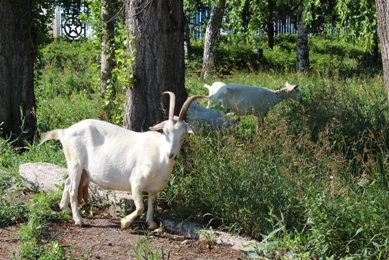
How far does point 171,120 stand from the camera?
586 cm

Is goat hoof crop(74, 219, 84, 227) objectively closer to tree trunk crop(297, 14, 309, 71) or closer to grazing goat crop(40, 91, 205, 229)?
grazing goat crop(40, 91, 205, 229)

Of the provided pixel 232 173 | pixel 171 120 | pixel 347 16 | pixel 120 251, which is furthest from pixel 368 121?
pixel 347 16

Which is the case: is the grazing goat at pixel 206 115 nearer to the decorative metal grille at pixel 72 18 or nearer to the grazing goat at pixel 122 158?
the grazing goat at pixel 122 158

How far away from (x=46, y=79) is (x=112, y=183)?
901cm

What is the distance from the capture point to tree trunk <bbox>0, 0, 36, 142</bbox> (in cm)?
905

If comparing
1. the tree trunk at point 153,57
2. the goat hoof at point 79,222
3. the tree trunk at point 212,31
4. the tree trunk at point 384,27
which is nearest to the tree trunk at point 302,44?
the tree trunk at point 212,31

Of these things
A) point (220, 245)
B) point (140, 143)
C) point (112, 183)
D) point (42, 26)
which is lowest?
point (220, 245)

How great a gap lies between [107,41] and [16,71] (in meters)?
1.60

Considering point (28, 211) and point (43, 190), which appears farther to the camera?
point (43, 190)

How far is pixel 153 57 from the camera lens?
724 centimetres

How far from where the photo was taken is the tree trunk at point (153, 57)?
7195 millimetres

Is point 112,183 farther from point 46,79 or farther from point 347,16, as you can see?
point 347,16

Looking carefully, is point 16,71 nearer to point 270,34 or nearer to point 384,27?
point 384,27

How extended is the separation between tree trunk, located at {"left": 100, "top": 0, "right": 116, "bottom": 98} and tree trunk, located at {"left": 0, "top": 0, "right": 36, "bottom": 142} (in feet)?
3.77
